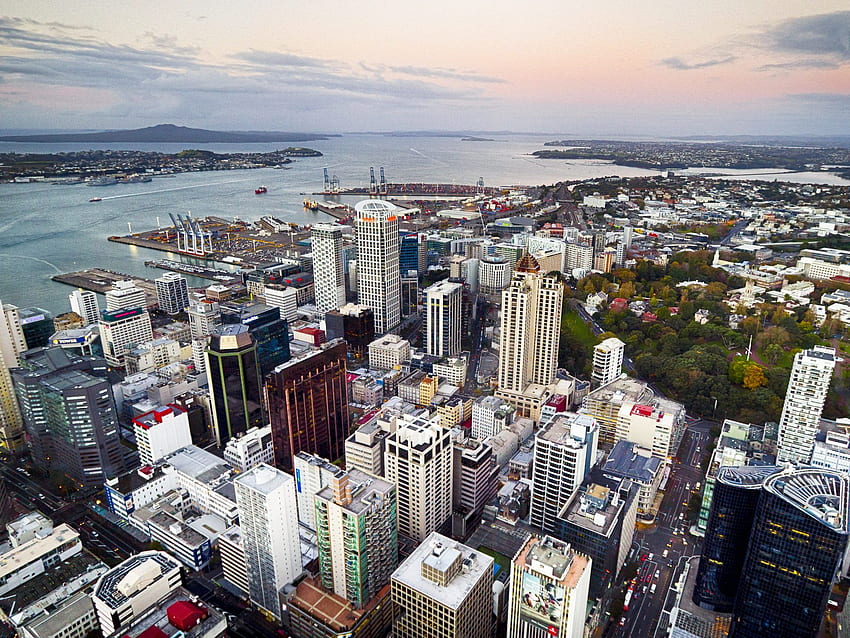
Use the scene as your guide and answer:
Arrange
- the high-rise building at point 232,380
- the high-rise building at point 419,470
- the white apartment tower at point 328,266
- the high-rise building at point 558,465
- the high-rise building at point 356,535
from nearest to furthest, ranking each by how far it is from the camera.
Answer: the high-rise building at point 356,535 < the high-rise building at point 419,470 < the high-rise building at point 558,465 < the high-rise building at point 232,380 < the white apartment tower at point 328,266

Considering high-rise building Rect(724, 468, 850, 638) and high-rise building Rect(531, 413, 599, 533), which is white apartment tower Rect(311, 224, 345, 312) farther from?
high-rise building Rect(724, 468, 850, 638)

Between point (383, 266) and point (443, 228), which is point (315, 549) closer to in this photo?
point (383, 266)

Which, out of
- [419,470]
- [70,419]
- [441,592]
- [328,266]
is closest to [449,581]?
[441,592]

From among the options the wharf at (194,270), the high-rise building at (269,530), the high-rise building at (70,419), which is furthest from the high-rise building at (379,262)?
the high-rise building at (269,530)

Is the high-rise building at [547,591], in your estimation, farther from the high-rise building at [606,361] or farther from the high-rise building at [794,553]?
the high-rise building at [606,361]

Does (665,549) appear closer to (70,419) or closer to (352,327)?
(352,327)

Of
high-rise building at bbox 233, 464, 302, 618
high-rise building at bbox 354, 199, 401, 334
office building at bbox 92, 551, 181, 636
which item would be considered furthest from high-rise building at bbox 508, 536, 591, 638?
high-rise building at bbox 354, 199, 401, 334
